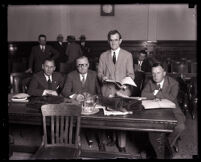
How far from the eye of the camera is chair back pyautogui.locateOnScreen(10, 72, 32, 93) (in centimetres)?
409

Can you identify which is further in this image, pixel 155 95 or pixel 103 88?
pixel 103 88

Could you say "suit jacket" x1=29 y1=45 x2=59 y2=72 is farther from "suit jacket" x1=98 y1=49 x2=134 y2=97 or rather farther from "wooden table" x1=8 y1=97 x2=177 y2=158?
"wooden table" x1=8 y1=97 x2=177 y2=158

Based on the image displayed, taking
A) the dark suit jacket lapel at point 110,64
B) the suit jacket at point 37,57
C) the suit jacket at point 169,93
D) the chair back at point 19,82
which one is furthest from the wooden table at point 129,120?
the suit jacket at point 37,57

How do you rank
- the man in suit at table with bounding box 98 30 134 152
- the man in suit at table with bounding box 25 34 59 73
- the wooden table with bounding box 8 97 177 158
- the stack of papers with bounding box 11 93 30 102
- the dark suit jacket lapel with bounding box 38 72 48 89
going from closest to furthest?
the wooden table with bounding box 8 97 177 158 < the stack of papers with bounding box 11 93 30 102 < the man in suit at table with bounding box 98 30 134 152 < the dark suit jacket lapel with bounding box 38 72 48 89 < the man in suit at table with bounding box 25 34 59 73

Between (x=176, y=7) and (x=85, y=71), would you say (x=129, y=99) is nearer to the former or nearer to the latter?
(x=85, y=71)

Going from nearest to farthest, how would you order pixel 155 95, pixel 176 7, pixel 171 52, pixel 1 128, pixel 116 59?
pixel 1 128, pixel 155 95, pixel 116 59, pixel 176 7, pixel 171 52

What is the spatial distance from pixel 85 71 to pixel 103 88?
365 mm

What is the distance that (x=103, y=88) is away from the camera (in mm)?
3707

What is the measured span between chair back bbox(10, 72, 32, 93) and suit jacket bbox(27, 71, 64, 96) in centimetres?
32

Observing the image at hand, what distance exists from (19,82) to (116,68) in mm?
1679

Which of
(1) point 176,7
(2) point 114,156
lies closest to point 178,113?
(2) point 114,156

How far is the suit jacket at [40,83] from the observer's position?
367cm

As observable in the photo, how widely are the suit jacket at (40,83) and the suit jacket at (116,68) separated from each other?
0.71 m

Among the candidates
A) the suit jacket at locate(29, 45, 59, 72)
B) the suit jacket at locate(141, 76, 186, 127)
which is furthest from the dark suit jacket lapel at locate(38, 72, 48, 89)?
the suit jacket at locate(29, 45, 59, 72)
